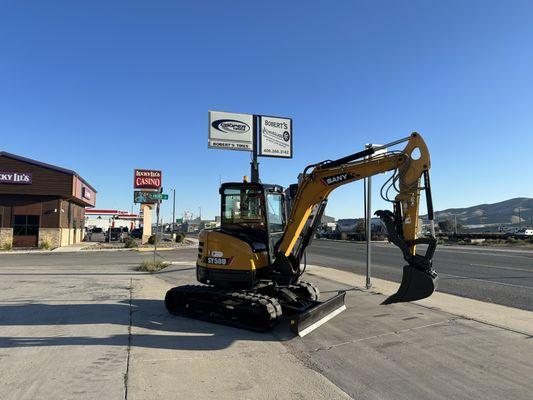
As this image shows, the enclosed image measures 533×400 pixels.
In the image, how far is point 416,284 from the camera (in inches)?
284

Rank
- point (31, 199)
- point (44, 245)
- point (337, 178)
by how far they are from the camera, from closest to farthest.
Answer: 1. point (337, 178)
2. point (44, 245)
3. point (31, 199)

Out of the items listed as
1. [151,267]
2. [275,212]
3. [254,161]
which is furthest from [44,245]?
[275,212]

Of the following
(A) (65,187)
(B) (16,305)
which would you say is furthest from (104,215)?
(B) (16,305)

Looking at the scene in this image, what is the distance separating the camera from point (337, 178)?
855 centimetres

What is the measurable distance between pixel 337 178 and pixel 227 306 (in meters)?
3.10

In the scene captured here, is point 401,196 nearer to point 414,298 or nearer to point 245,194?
point 414,298

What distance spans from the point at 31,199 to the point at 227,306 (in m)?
31.6

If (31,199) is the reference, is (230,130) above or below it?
above

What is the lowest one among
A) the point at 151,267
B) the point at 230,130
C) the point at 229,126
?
the point at 151,267

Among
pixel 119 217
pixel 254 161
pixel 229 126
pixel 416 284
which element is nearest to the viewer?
pixel 416 284

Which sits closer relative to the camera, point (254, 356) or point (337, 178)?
point (254, 356)

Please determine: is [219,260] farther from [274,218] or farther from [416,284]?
[416,284]

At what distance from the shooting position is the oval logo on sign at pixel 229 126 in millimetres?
22047

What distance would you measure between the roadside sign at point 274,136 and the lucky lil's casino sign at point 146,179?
26359mm
